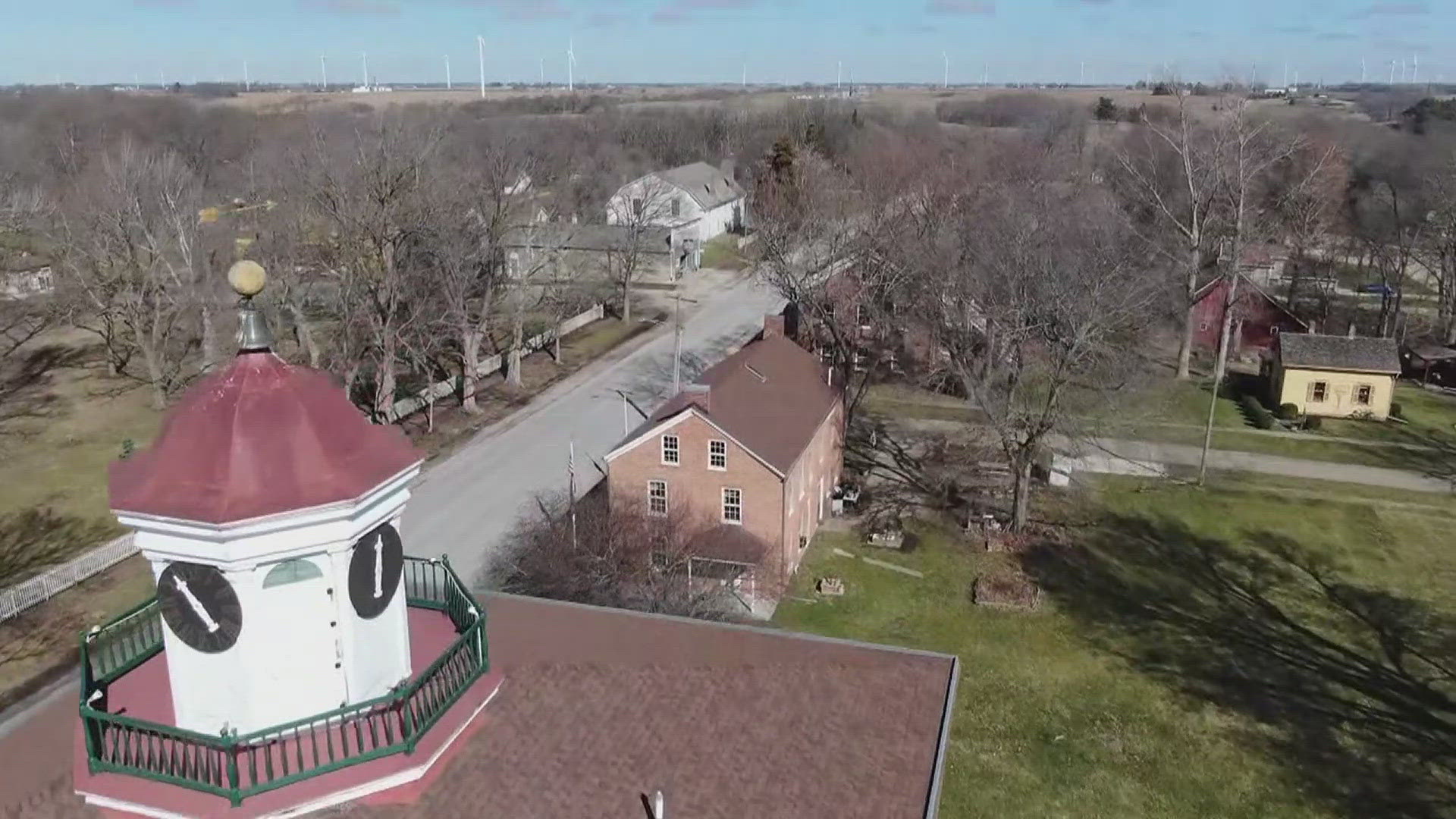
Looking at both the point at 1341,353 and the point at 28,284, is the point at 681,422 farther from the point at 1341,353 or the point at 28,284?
the point at 28,284

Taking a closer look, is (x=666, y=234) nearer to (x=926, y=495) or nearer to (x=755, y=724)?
(x=926, y=495)

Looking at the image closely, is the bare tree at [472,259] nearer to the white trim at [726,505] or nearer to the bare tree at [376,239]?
the bare tree at [376,239]

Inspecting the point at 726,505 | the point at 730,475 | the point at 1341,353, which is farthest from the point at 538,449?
the point at 1341,353

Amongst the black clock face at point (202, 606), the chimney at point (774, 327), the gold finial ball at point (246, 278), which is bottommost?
the chimney at point (774, 327)

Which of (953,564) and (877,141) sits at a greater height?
(877,141)

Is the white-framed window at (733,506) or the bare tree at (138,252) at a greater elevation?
the bare tree at (138,252)

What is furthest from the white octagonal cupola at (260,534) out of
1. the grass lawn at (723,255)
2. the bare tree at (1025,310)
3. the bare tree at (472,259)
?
the grass lawn at (723,255)

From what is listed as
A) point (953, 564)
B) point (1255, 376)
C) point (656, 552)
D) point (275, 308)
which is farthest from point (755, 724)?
point (1255, 376)
